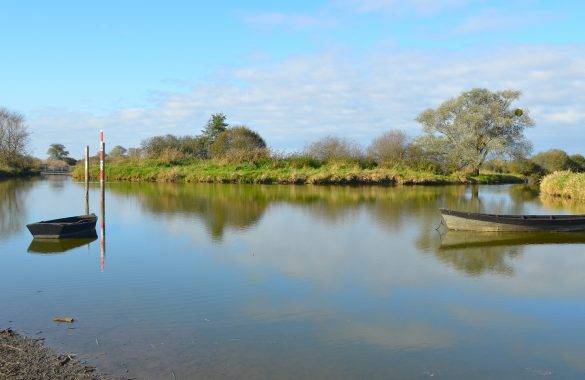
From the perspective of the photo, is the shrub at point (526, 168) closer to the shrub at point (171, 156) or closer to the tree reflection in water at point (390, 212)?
the tree reflection in water at point (390, 212)

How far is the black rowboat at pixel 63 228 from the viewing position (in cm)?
1395

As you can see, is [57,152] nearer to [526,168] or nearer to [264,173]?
[264,173]

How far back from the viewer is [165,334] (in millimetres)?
6973

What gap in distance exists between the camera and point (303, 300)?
8.80 meters

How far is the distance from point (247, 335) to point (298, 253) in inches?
232

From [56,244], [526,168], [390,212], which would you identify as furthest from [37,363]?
[526,168]

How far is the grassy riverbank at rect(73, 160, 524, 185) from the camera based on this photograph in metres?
42.0

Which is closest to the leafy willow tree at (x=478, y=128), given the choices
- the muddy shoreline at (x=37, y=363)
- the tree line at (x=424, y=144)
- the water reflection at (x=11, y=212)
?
the tree line at (x=424, y=144)

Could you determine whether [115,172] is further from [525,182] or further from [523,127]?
[525,182]

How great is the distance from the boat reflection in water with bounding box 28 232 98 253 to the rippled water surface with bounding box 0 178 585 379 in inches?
4.6

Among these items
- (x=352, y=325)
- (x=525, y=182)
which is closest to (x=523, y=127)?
(x=525, y=182)

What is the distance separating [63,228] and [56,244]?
593 mm

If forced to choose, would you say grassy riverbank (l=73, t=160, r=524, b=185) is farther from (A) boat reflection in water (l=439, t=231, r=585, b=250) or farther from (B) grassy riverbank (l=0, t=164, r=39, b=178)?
(A) boat reflection in water (l=439, t=231, r=585, b=250)

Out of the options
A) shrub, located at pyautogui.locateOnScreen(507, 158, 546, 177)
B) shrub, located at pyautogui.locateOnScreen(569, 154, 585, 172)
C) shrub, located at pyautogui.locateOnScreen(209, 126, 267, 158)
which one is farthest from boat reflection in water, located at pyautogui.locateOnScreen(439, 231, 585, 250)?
shrub, located at pyautogui.locateOnScreen(569, 154, 585, 172)
